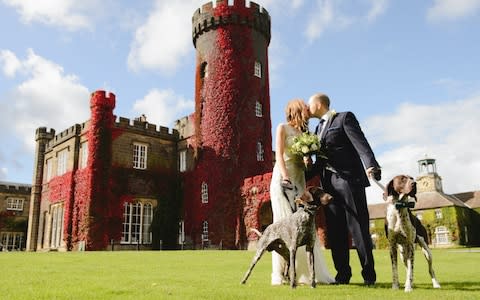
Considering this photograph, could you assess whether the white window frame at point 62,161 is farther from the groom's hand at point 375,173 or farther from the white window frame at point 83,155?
the groom's hand at point 375,173

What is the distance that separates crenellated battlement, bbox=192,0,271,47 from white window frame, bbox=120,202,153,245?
1314cm

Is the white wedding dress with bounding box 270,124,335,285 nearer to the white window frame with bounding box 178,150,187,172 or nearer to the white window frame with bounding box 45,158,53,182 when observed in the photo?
the white window frame with bounding box 178,150,187,172

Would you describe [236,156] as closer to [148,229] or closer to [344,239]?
[148,229]

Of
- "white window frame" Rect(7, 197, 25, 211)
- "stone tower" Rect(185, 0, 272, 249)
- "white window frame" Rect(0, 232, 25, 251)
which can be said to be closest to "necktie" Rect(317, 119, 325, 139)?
"stone tower" Rect(185, 0, 272, 249)

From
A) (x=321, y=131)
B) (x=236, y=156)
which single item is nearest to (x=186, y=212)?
(x=236, y=156)

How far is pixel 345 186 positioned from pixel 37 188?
33980 millimetres

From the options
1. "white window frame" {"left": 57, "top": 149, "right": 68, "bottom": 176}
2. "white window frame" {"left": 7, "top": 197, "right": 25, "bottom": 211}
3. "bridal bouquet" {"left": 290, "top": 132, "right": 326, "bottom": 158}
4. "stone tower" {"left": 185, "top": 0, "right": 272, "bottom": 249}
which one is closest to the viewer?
"bridal bouquet" {"left": 290, "top": 132, "right": 326, "bottom": 158}

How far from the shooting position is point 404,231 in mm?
5273

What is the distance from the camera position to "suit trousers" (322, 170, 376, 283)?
5.95 metres

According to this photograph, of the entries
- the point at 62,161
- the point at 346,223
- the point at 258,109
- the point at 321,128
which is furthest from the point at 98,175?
the point at 346,223

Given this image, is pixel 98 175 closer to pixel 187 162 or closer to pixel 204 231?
pixel 187 162

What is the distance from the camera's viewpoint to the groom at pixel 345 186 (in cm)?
595

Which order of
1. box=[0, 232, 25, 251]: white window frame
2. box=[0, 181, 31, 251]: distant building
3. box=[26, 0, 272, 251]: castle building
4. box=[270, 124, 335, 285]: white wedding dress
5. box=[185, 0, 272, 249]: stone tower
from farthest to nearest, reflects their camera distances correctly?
box=[0, 181, 31, 251]: distant building → box=[0, 232, 25, 251]: white window frame → box=[185, 0, 272, 249]: stone tower → box=[26, 0, 272, 251]: castle building → box=[270, 124, 335, 285]: white wedding dress

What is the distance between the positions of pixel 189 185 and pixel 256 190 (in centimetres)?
641
